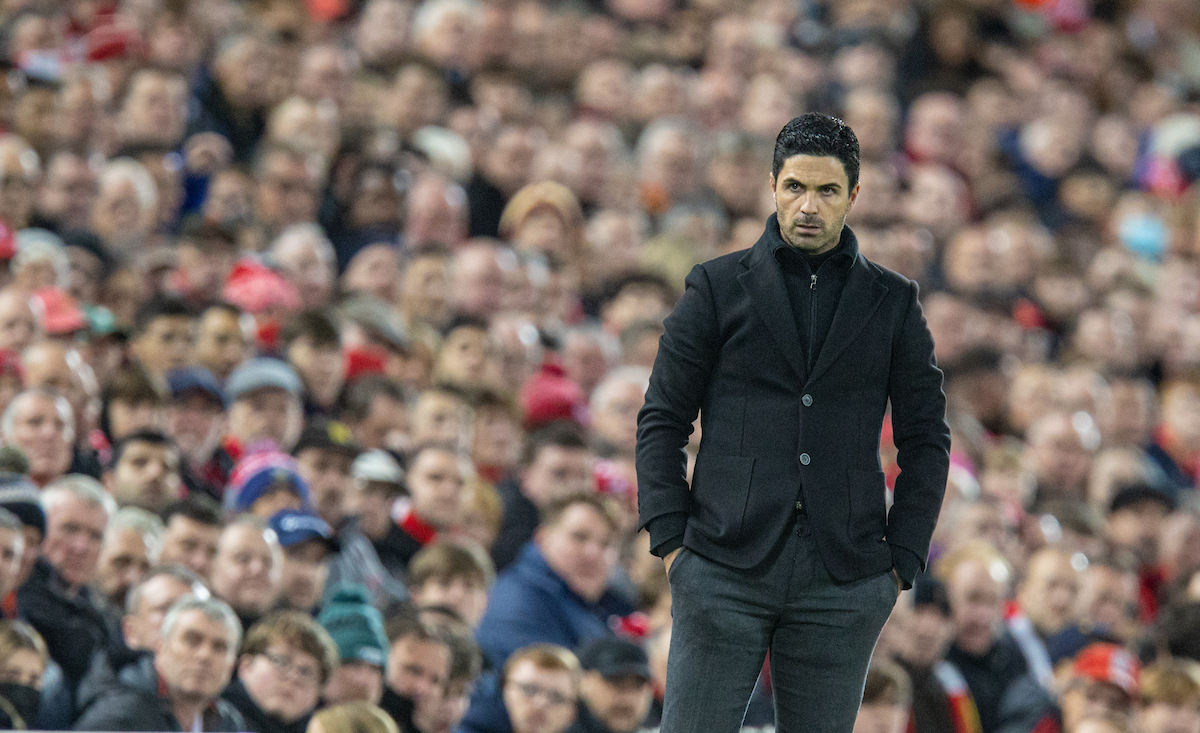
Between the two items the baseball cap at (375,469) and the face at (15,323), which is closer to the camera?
the baseball cap at (375,469)

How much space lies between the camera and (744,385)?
11.3ft

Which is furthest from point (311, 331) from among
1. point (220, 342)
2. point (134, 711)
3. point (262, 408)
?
point (134, 711)

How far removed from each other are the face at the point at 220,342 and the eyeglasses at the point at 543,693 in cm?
262

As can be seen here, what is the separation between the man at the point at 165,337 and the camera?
26.1 feet

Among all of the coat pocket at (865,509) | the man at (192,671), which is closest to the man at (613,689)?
the man at (192,671)

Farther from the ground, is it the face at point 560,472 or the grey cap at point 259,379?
the grey cap at point 259,379

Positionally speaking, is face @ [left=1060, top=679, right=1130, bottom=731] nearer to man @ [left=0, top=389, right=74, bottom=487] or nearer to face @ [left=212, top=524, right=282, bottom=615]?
face @ [left=212, top=524, right=282, bottom=615]

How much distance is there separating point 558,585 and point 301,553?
1.12m

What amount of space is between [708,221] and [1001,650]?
14.0 ft

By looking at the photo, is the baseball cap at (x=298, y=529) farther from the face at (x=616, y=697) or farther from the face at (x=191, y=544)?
the face at (x=616, y=697)

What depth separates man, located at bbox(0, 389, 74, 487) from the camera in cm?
658

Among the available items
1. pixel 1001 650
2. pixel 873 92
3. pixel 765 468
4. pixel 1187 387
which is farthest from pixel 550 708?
pixel 873 92

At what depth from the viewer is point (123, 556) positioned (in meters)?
6.34

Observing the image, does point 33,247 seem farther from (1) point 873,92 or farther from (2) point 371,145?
(1) point 873,92
